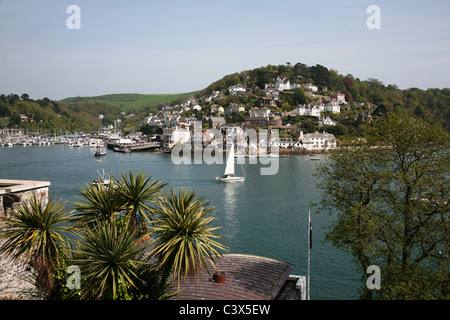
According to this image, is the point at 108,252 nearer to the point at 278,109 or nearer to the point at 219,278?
the point at 219,278

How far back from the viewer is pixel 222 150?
9269 cm

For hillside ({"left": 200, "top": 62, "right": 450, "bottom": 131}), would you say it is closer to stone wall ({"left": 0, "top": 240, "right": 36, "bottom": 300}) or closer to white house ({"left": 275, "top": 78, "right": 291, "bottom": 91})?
white house ({"left": 275, "top": 78, "right": 291, "bottom": 91})

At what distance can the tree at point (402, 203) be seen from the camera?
10297 millimetres

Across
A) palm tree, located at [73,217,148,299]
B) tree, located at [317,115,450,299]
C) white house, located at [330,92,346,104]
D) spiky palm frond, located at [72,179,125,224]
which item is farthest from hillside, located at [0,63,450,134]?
palm tree, located at [73,217,148,299]

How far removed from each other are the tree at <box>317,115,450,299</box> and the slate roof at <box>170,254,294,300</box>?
2.41 metres

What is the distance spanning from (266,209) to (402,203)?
2219 centimetres

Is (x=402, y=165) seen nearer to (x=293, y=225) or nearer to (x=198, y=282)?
(x=198, y=282)

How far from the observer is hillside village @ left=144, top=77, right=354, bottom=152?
98.2 meters

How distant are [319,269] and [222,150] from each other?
243ft

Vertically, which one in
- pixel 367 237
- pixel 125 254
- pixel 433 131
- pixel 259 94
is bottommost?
pixel 367 237

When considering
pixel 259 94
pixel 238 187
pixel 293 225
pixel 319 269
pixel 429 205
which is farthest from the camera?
pixel 259 94

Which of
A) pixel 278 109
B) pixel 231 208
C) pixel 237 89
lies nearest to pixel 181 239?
pixel 231 208

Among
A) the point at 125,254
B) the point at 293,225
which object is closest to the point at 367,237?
the point at 125,254

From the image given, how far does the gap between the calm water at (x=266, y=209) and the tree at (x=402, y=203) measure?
8.84 feet
